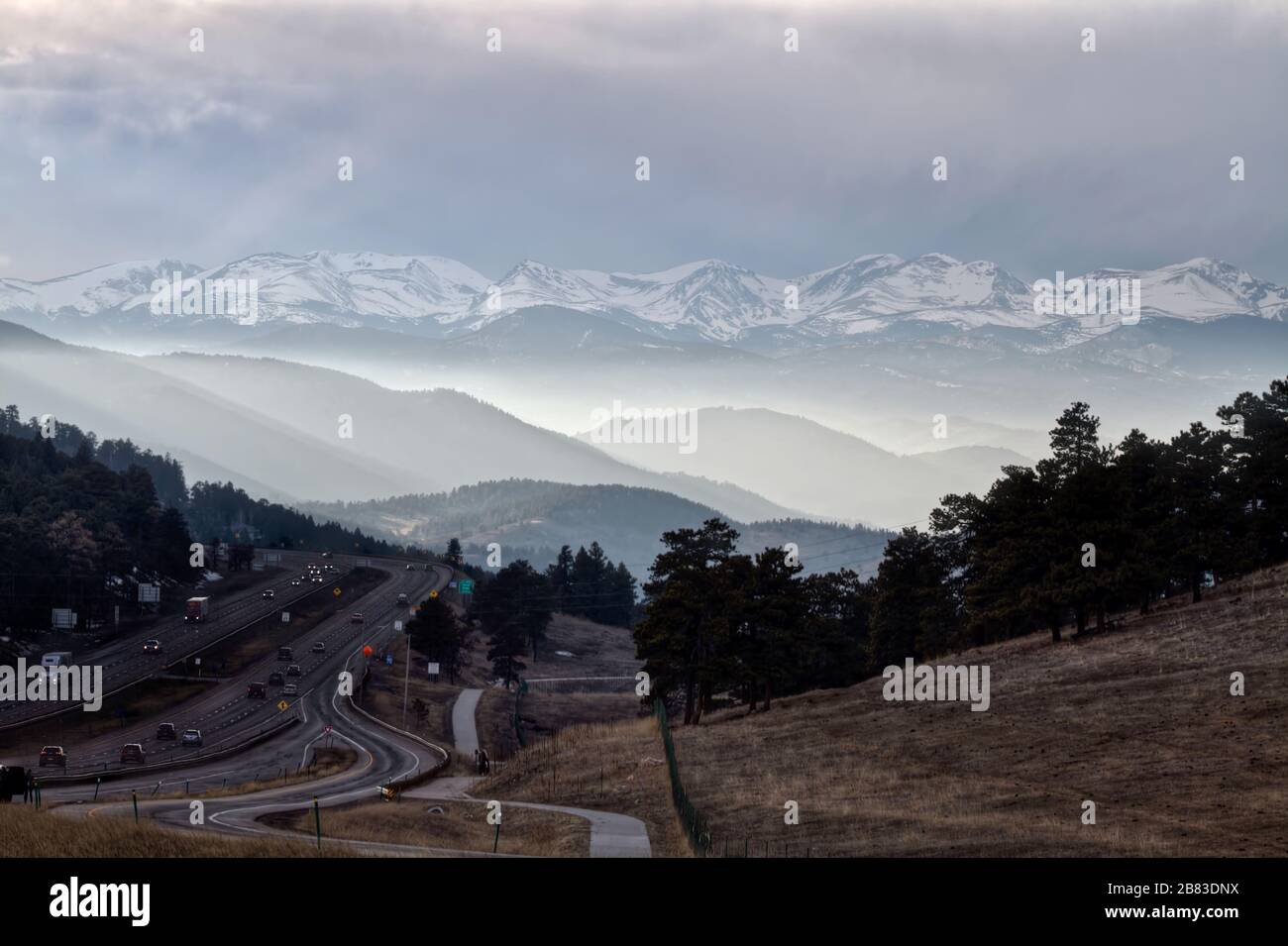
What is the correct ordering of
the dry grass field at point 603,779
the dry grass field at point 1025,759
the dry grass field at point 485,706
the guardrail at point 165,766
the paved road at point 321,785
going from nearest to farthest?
the dry grass field at point 1025,759 → the paved road at point 321,785 → the dry grass field at point 603,779 → the guardrail at point 165,766 → the dry grass field at point 485,706

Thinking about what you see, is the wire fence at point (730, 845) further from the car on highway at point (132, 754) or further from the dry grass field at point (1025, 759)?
the car on highway at point (132, 754)

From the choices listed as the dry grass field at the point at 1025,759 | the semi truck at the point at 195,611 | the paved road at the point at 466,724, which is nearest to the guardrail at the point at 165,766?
the paved road at the point at 466,724

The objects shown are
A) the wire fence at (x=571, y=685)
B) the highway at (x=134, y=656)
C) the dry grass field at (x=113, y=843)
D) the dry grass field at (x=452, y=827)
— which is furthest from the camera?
the wire fence at (x=571, y=685)

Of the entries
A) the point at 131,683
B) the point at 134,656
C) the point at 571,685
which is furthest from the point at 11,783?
the point at 571,685

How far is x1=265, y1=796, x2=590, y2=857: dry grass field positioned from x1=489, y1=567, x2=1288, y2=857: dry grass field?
3.90 m

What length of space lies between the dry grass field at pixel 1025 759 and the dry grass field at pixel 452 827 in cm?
390

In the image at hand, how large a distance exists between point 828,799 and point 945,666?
40825 millimetres

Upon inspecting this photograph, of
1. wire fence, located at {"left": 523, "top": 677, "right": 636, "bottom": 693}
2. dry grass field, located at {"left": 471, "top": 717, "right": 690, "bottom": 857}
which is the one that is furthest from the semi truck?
dry grass field, located at {"left": 471, "top": 717, "right": 690, "bottom": 857}

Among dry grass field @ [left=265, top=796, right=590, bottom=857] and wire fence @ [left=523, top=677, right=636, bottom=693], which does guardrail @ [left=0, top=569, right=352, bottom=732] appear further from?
dry grass field @ [left=265, top=796, right=590, bottom=857]

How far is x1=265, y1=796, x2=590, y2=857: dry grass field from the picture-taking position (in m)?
50.7

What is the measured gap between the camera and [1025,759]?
215 feet

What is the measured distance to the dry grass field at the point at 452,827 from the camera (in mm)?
50656
